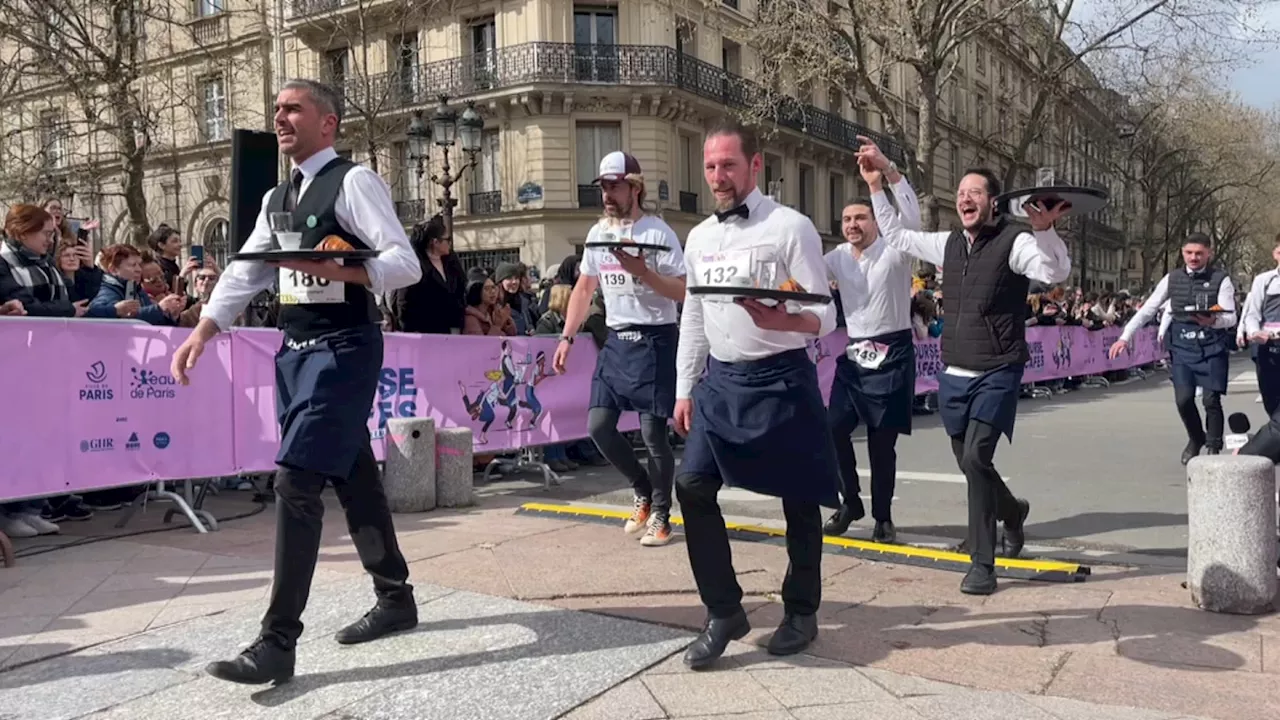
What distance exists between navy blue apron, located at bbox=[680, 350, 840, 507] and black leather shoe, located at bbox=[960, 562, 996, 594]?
1206 mm

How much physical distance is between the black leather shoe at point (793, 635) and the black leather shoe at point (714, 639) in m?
0.12

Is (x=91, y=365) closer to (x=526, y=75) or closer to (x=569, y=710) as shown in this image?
(x=569, y=710)

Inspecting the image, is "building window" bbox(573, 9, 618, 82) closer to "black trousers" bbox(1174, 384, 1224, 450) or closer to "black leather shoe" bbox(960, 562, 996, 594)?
"black trousers" bbox(1174, 384, 1224, 450)

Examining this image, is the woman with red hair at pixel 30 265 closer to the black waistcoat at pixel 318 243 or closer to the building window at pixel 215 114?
the black waistcoat at pixel 318 243

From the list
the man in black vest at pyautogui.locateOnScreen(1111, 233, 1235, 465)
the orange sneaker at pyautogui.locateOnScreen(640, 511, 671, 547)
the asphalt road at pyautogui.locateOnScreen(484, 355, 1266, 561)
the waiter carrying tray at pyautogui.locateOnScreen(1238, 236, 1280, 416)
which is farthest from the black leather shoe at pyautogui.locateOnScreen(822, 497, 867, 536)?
the man in black vest at pyautogui.locateOnScreen(1111, 233, 1235, 465)

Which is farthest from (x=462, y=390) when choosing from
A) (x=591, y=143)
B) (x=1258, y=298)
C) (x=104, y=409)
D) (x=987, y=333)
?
(x=591, y=143)

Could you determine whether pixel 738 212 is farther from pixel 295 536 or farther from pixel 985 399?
pixel 295 536

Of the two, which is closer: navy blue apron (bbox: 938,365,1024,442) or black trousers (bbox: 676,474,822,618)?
black trousers (bbox: 676,474,822,618)

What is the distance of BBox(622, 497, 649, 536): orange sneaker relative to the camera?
5.77 m

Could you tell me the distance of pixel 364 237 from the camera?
11.6 ft

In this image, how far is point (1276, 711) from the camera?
3.13 m

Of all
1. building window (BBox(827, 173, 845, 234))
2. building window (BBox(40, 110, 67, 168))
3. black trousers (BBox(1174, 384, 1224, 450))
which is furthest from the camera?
building window (BBox(827, 173, 845, 234))

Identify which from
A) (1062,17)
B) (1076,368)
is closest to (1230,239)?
(1062,17)

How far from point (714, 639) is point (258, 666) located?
153cm
